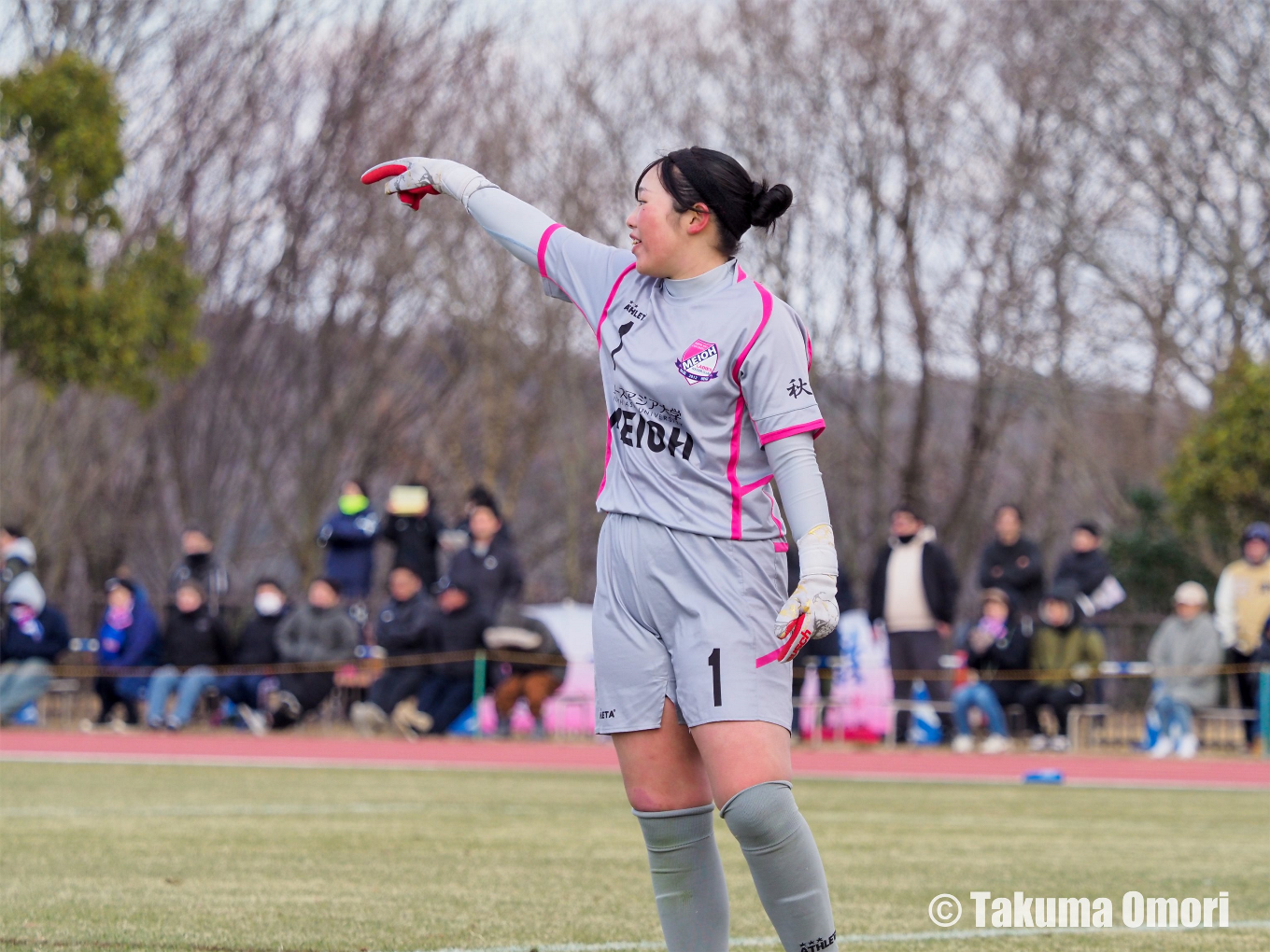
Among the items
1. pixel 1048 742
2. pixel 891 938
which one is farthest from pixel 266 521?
pixel 891 938

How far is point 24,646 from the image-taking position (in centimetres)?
1831

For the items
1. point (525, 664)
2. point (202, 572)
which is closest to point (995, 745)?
point (525, 664)

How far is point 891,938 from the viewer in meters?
5.31

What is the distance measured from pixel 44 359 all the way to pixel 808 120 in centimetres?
1207

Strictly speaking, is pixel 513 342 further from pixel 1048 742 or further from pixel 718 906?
pixel 718 906

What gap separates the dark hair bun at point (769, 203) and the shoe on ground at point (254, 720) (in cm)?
1496

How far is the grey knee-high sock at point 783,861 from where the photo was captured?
3709 mm

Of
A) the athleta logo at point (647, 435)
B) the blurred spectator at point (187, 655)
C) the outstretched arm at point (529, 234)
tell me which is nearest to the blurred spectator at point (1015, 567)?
the blurred spectator at point (187, 655)

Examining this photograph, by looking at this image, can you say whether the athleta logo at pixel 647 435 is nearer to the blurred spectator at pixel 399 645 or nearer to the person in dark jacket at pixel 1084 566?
the person in dark jacket at pixel 1084 566

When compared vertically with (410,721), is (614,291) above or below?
above

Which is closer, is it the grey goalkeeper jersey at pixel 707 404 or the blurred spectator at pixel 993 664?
the grey goalkeeper jersey at pixel 707 404

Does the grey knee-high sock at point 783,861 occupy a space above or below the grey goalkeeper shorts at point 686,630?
below

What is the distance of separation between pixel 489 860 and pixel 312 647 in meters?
11.3

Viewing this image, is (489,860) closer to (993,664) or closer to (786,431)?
(786,431)
